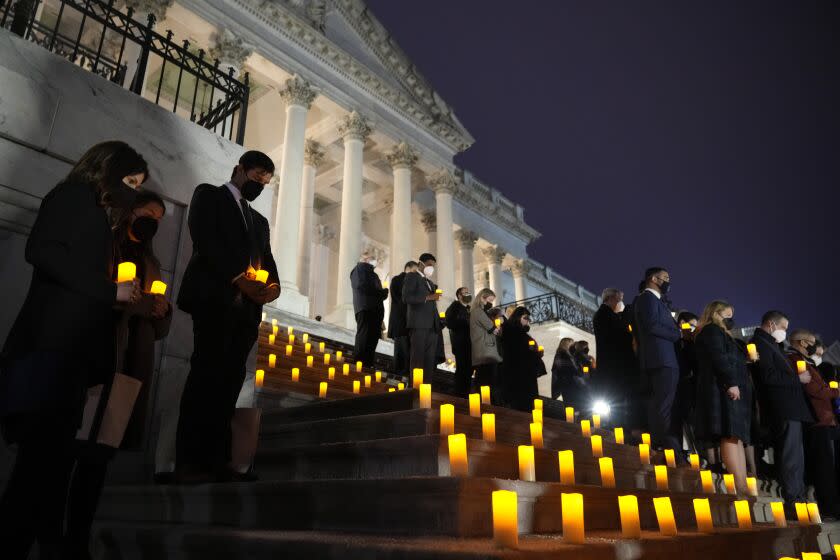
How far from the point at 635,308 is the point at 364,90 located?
1639cm

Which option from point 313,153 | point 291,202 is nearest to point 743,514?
point 291,202

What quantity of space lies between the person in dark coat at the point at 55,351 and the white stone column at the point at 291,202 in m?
11.9

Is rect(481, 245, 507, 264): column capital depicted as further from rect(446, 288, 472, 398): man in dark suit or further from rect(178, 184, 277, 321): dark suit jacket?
rect(178, 184, 277, 321): dark suit jacket

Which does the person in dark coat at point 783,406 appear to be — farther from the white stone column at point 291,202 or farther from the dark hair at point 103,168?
the white stone column at point 291,202

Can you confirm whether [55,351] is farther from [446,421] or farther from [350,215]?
[350,215]

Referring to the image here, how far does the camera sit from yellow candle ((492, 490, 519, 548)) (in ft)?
6.64

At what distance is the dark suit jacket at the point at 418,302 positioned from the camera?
7.64 meters

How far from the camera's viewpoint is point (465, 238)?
2603 cm

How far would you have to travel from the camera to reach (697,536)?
2.92 m

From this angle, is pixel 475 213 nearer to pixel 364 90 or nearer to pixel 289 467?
pixel 364 90

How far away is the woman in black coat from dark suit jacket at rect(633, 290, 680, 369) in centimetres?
27

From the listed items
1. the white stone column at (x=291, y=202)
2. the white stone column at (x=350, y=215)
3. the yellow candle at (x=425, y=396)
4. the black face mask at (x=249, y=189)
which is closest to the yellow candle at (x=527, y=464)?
the yellow candle at (x=425, y=396)

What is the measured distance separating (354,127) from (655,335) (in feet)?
50.2

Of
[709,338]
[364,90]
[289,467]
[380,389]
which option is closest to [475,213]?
[364,90]
